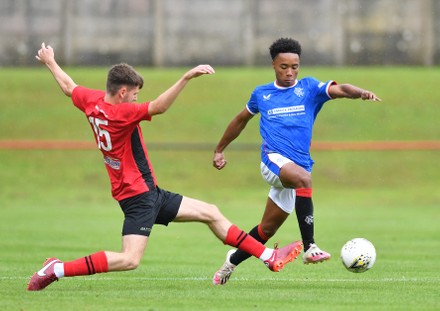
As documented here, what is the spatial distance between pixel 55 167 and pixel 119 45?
6393mm

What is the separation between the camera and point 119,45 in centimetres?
3041

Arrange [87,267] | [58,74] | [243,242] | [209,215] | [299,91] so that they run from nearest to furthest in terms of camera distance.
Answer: [87,267], [209,215], [243,242], [58,74], [299,91]

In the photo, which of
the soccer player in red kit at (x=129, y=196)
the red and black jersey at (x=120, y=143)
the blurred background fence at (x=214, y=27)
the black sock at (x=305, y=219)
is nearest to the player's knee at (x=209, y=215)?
the soccer player in red kit at (x=129, y=196)

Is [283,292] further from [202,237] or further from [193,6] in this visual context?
[193,6]

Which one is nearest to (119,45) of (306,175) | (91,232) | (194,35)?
(194,35)

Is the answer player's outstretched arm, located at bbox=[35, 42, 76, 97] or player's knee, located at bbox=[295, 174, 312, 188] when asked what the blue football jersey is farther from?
player's outstretched arm, located at bbox=[35, 42, 76, 97]

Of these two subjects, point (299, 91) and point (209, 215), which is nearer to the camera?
point (209, 215)

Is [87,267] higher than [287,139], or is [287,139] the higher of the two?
[287,139]

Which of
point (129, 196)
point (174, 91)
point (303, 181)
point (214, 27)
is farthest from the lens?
point (214, 27)

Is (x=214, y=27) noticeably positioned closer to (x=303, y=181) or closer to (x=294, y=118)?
(x=294, y=118)

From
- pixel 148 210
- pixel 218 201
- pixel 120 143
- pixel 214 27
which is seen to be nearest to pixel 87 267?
pixel 148 210

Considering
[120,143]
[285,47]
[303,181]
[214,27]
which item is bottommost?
[214,27]

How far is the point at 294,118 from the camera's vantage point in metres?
9.68

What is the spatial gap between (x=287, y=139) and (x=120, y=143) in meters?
1.72
